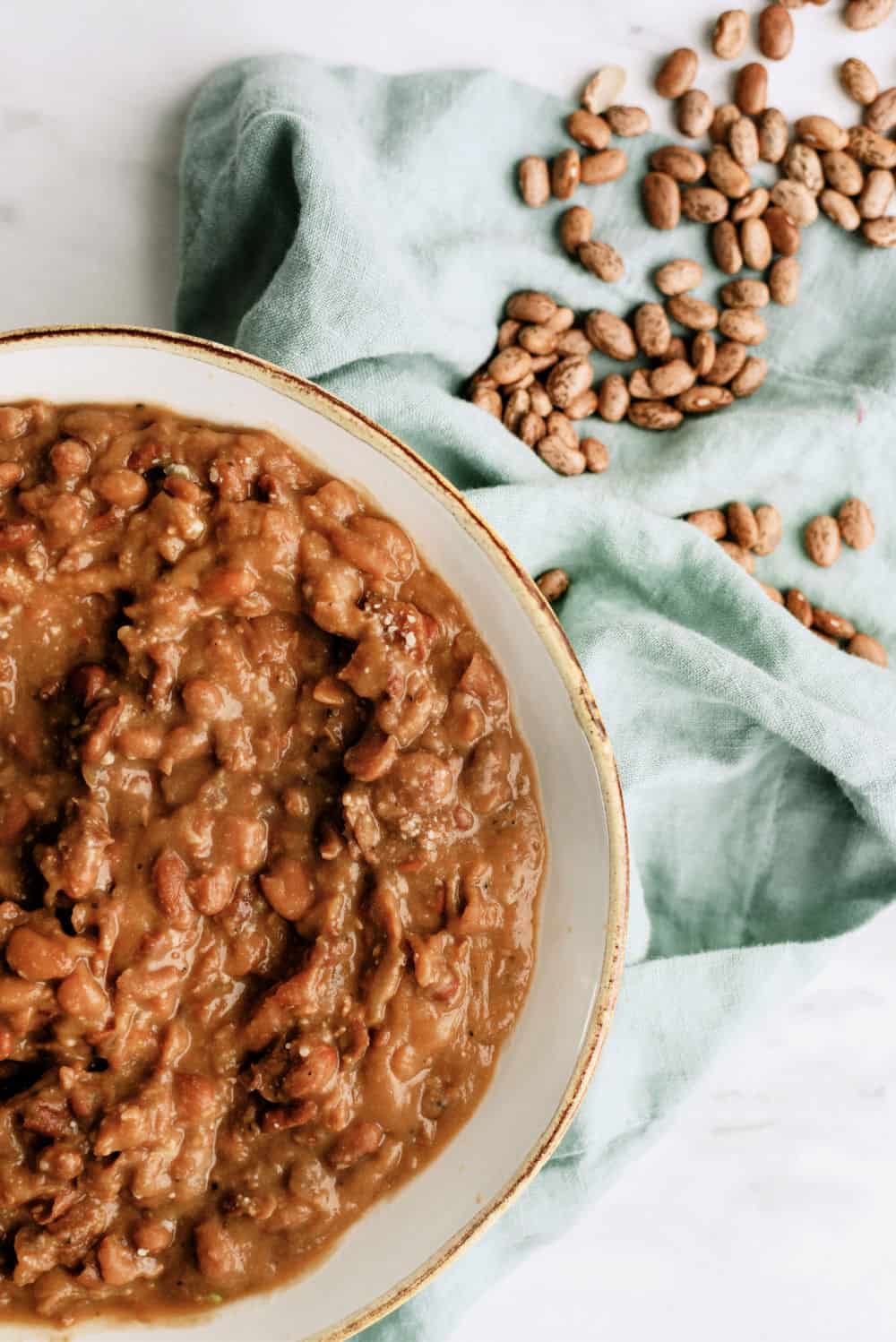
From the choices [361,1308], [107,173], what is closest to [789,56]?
[107,173]

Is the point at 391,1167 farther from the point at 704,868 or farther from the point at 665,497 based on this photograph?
the point at 665,497

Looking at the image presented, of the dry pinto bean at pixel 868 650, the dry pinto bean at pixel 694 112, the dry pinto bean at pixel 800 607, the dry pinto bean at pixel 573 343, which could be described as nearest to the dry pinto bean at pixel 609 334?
the dry pinto bean at pixel 573 343

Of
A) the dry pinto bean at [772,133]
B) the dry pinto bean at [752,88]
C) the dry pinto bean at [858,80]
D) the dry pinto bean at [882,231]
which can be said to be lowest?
the dry pinto bean at [882,231]

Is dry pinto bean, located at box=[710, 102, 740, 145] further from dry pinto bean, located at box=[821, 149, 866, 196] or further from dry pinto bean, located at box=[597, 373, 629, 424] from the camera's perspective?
dry pinto bean, located at box=[597, 373, 629, 424]

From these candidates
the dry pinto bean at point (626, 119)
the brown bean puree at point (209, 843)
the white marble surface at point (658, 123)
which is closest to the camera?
the brown bean puree at point (209, 843)

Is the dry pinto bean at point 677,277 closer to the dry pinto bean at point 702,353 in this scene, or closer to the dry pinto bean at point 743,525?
the dry pinto bean at point 702,353

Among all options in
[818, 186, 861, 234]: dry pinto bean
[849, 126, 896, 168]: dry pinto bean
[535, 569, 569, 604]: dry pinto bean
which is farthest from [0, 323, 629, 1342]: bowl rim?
[849, 126, 896, 168]: dry pinto bean

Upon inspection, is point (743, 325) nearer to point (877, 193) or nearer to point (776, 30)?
point (877, 193)
